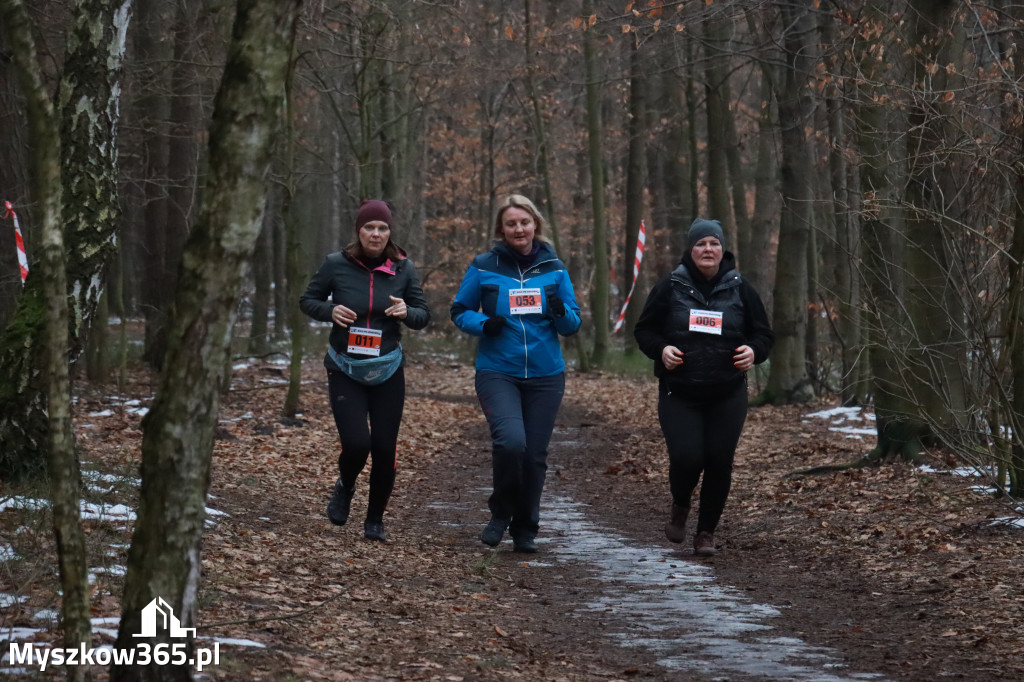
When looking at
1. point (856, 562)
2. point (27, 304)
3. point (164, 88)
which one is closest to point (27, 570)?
point (27, 304)

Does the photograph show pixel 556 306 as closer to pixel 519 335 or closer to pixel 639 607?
pixel 519 335

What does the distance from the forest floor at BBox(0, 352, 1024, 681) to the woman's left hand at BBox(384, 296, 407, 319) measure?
1568mm

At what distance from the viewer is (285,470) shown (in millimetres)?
11414

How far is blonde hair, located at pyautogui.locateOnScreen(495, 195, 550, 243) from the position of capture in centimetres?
782

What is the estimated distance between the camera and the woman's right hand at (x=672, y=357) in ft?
25.0

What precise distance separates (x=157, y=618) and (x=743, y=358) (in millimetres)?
4769

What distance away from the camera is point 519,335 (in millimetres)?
7766

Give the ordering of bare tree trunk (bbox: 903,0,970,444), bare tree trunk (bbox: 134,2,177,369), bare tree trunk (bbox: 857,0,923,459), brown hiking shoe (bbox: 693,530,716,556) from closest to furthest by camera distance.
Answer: brown hiking shoe (bbox: 693,530,716,556) < bare tree trunk (bbox: 903,0,970,444) < bare tree trunk (bbox: 857,0,923,459) < bare tree trunk (bbox: 134,2,177,369)

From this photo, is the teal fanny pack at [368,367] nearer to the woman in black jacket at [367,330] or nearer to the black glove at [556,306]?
the woman in black jacket at [367,330]

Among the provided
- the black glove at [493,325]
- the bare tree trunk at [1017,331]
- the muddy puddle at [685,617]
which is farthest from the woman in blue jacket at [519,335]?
the bare tree trunk at [1017,331]

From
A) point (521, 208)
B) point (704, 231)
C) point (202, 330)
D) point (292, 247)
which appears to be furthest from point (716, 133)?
point (202, 330)

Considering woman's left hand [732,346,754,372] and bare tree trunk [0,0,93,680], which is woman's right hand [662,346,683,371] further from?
bare tree trunk [0,0,93,680]

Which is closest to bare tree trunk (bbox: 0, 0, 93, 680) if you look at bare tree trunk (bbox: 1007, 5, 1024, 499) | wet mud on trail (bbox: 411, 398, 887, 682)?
wet mud on trail (bbox: 411, 398, 887, 682)

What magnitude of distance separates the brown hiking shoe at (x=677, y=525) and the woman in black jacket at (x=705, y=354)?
0.23 m
